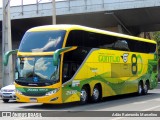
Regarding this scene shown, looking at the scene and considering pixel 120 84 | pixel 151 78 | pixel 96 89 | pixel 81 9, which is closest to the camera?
pixel 96 89

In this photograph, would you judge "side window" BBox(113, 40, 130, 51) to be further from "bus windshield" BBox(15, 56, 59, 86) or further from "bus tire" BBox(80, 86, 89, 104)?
"bus windshield" BBox(15, 56, 59, 86)

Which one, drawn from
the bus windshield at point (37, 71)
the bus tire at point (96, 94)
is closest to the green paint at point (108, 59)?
the bus tire at point (96, 94)

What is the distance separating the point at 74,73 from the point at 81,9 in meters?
20.0

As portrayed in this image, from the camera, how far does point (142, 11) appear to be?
3812 centimetres

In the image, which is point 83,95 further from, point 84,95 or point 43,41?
point 43,41

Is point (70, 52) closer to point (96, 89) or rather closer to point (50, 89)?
point (50, 89)

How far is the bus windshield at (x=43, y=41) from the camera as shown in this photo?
17641 millimetres

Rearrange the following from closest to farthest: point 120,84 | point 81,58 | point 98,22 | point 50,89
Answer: point 50,89, point 81,58, point 120,84, point 98,22

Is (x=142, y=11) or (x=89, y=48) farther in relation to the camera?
(x=142, y=11)

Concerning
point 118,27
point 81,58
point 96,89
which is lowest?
point 96,89

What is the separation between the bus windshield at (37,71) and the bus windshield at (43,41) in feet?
1.53

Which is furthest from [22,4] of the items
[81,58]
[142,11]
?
[81,58]

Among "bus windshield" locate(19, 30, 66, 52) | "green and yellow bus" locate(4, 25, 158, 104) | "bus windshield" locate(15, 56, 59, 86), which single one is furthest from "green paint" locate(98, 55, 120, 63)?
"bus windshield" locate(15, 56, 59, 86)

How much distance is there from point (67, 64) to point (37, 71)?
134cm
